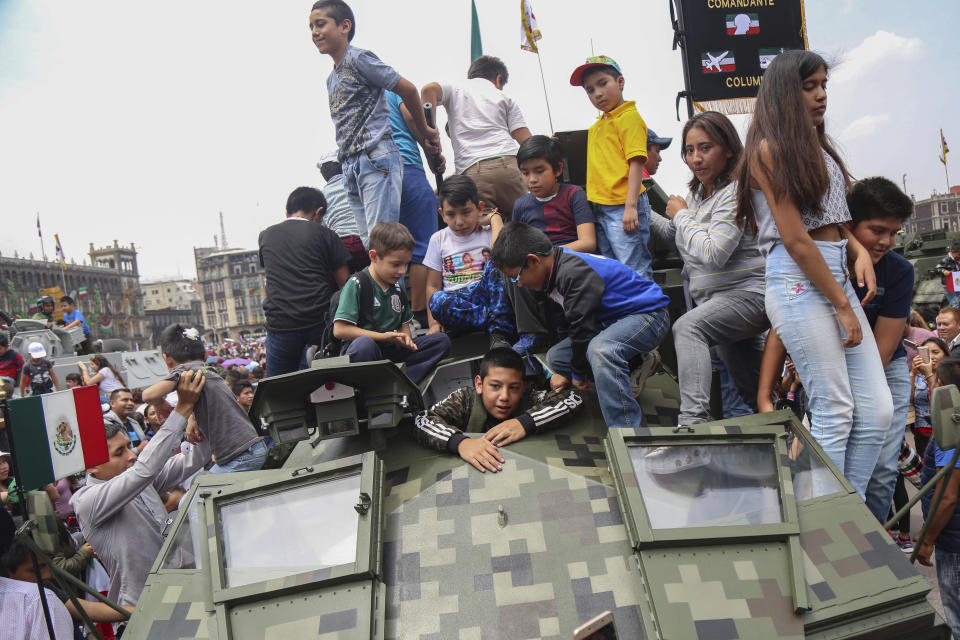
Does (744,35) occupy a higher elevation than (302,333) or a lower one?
higher

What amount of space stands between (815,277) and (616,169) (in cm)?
220

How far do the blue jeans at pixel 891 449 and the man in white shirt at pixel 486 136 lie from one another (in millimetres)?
3337

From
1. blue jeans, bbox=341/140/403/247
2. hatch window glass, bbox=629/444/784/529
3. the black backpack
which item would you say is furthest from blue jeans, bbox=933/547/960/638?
blue jeans, bbox=341/140/403/247

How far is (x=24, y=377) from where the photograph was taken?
A: 10.2 meters

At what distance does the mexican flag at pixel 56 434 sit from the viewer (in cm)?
338

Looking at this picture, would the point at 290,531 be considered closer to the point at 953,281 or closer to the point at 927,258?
the point at 953,281

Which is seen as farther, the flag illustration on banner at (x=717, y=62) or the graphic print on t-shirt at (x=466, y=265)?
the flag illustration on banner at (x=717, y=62)

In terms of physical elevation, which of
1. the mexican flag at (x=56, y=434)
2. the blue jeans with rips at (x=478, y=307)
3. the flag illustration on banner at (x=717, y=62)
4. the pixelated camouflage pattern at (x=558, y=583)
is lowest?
the pixelated camouflage pattern at (x=558, y=583)

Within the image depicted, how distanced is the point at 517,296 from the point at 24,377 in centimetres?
898

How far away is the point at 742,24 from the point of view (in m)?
7.50

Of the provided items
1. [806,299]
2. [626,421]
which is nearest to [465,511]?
[626,421]

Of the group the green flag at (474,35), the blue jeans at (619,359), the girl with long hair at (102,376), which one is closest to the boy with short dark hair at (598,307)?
the blue jeans at (619,359)

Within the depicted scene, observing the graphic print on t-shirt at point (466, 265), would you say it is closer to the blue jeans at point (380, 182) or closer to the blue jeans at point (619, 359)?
the blue jeans at point (380, 182)

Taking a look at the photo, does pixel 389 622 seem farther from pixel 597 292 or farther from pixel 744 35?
pixel 744 35
